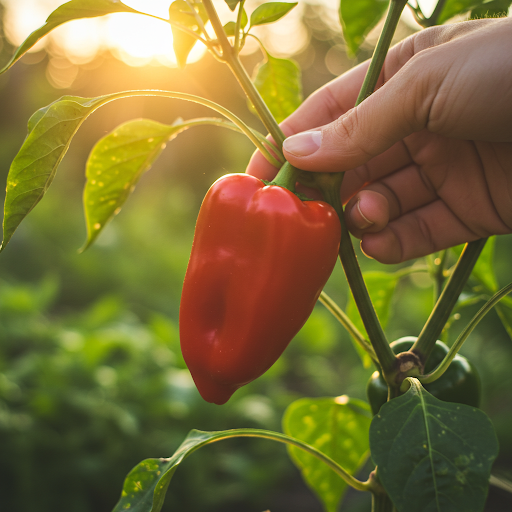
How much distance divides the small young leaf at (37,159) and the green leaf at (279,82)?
14.2 inches

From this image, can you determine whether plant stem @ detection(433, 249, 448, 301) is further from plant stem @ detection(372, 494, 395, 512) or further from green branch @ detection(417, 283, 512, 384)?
plant stem @ detection(372, 494, 395, 512)

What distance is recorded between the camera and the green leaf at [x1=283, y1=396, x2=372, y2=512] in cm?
76

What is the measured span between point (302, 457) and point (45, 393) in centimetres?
122

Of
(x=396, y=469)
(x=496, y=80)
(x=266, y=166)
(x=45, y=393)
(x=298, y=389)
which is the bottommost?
(x=298, y=389)

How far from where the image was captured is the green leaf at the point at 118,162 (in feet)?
2.09

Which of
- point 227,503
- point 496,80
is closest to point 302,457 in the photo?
point 496,80

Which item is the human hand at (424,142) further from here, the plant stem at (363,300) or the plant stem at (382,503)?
the plant stem at (382,503)

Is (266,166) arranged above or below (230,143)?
above

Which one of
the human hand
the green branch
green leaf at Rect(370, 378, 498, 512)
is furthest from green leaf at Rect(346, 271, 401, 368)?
green leaf at Rect(370, 378, 498, 512)

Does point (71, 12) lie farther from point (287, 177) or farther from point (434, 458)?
point (434, 458)

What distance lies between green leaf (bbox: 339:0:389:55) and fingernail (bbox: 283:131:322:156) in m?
0.28

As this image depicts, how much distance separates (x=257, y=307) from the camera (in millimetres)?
532

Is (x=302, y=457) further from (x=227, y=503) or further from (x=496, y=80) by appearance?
(x=227, y=503)

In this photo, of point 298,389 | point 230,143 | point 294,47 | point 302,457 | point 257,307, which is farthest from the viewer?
point 294,47
